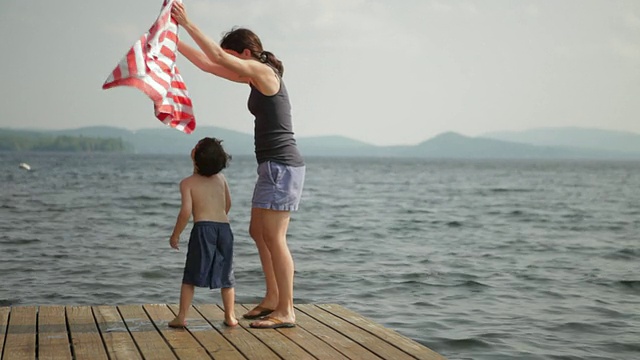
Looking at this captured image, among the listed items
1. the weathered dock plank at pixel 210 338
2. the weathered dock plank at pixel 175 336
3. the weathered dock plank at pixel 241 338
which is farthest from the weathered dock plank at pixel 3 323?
the weathered dock plank at pixel 241 338

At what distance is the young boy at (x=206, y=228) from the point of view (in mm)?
5188

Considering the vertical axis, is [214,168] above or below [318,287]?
above

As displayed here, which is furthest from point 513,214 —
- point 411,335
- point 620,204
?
point 411,335

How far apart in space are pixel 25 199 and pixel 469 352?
2484 cm

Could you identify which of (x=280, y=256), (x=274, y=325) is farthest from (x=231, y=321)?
(x=280, y=256)

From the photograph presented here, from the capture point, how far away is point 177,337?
4.95 metres

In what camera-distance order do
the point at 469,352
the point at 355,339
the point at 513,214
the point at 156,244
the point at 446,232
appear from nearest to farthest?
the point at 355,339 < the point at 469,352 < the point at 156,244 < the point at 446,232 < the point at 513,214

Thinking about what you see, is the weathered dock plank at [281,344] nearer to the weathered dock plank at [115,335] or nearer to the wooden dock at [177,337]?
the wooden dock at [177,337]

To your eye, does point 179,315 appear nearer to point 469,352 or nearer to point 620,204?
point 469,352

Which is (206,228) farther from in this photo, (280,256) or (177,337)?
(177,337)

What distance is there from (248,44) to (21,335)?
79.0 inches

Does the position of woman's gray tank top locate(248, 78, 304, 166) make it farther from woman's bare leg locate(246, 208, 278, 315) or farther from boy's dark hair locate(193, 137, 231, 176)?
woman's bare leg locate(246, 208, 278, 315)

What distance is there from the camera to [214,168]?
206 inches

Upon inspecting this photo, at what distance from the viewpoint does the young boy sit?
17.0ft
